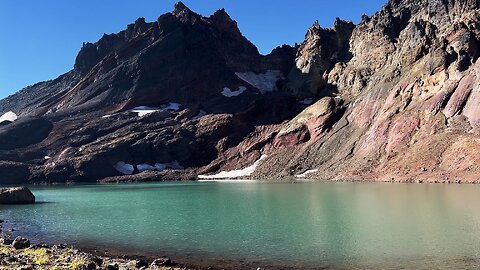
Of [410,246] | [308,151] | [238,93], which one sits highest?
[238,93]

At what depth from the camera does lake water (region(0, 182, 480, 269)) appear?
23922mm

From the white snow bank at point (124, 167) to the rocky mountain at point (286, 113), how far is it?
1.01ft

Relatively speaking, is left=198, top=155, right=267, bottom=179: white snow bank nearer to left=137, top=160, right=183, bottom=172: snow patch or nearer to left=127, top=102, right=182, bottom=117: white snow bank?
left=137, top=160, right=183, bottom=172: snow patch

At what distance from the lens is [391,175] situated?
8519cm

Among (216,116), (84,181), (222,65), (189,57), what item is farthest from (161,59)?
(84,181)

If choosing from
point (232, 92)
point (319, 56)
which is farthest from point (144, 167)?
point (319, 56)

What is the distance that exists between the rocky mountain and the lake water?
36570 mm

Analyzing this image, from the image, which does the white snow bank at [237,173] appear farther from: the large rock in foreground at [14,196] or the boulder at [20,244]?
the boulder at [20,244]

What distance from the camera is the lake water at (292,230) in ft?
78.5

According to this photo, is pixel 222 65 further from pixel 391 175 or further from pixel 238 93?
pixel 391 175

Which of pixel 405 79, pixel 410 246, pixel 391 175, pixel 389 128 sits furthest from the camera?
pixel 405 79

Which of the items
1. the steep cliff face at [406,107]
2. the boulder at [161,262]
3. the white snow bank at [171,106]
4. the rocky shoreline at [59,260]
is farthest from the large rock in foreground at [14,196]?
the white snow bank at [171,106]

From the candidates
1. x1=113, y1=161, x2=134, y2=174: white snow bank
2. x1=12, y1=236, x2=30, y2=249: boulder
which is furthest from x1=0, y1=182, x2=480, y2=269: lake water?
x1=113, y1=161, x2=134, y2=174: white snow bank

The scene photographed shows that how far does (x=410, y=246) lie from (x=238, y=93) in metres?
153
